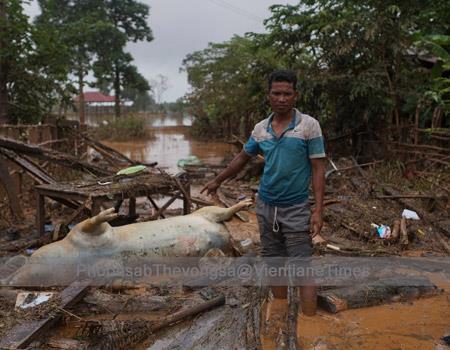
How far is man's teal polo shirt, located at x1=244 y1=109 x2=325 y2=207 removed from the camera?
3.16 metres

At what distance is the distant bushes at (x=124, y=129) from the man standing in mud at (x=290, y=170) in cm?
2537

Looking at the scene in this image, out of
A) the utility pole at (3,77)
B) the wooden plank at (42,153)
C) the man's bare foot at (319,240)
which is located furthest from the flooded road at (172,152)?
the man's bare foot at (319,240)

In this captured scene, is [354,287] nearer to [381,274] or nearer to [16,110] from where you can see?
[381,274]

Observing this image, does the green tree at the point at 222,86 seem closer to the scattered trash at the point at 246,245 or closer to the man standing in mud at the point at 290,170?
the scattered trash at the point at 246,245

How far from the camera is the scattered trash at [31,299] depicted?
3521 mm

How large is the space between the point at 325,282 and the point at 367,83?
788cm

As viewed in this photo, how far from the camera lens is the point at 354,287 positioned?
12.6ft

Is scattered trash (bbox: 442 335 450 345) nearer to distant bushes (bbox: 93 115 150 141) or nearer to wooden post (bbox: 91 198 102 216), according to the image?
wooden post (bbox: 91 198 102 216)

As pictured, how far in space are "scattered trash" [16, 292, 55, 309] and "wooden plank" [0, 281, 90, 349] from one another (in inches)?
7.4

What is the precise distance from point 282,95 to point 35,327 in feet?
7.70

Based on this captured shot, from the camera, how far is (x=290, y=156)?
3180 millimetres

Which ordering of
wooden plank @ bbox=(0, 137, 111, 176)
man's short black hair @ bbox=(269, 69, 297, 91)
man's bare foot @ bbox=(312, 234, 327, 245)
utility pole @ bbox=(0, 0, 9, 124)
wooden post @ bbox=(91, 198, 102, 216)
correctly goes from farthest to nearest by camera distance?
utility pole @ bbox=(0, 0, 9, 124) < wooden plank @ bbox=(0, 137, 111, 176) < man's bare foot @ bbox=(312, 234, 327, 245) < wooden post @ bbox=(91, 198, 102, 216) < man's short black hair @ bbox=(269, 69, 297, 91)

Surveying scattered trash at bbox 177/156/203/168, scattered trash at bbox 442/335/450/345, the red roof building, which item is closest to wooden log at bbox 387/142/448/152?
scattered trash at bbox 177/156/203/168

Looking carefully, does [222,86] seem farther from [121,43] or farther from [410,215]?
[410,215]
